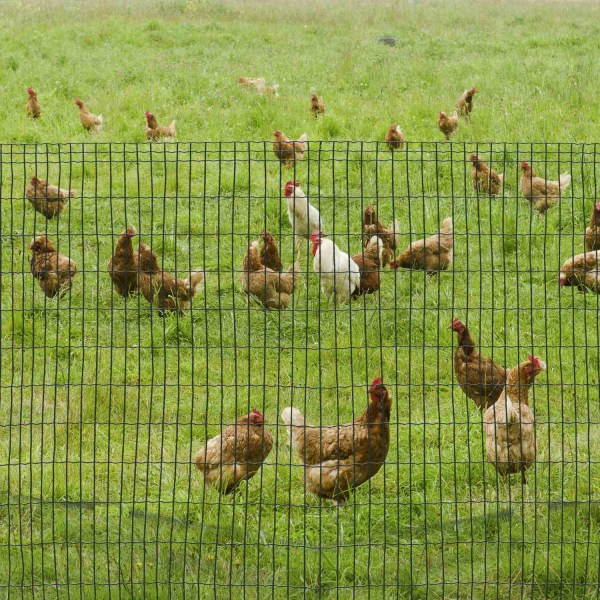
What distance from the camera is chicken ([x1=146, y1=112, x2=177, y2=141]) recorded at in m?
12.5

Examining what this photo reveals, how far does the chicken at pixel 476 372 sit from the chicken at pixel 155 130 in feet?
23.1

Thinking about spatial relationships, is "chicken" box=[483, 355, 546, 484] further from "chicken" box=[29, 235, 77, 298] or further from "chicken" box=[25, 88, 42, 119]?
"chicken" box=[25, 88, 42, 119]

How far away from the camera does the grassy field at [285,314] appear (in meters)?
4.67

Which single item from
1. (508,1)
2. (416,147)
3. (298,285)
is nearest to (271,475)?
(298,285)

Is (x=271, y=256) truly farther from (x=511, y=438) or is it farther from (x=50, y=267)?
(x=511, y=438)

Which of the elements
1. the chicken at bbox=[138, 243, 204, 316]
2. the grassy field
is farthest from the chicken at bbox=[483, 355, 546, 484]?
the chicken at bbox=[138, 243, 204, 316]

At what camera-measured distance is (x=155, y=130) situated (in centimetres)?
1250

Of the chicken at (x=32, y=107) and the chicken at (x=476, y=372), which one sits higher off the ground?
the chicken at (x=32, y=107)

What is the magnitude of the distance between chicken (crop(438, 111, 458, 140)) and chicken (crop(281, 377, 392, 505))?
7577 mm

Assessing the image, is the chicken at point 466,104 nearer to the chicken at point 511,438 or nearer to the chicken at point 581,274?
the chicken at point 581,274

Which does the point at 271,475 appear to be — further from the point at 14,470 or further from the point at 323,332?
the point at 323,332

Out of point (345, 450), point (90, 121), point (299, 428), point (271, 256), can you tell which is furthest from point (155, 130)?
point (345, 450)

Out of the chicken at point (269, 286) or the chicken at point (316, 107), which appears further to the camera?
the chicken at point (316, 107)

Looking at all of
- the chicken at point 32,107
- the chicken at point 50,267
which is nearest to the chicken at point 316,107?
the chicken at point 32,107
